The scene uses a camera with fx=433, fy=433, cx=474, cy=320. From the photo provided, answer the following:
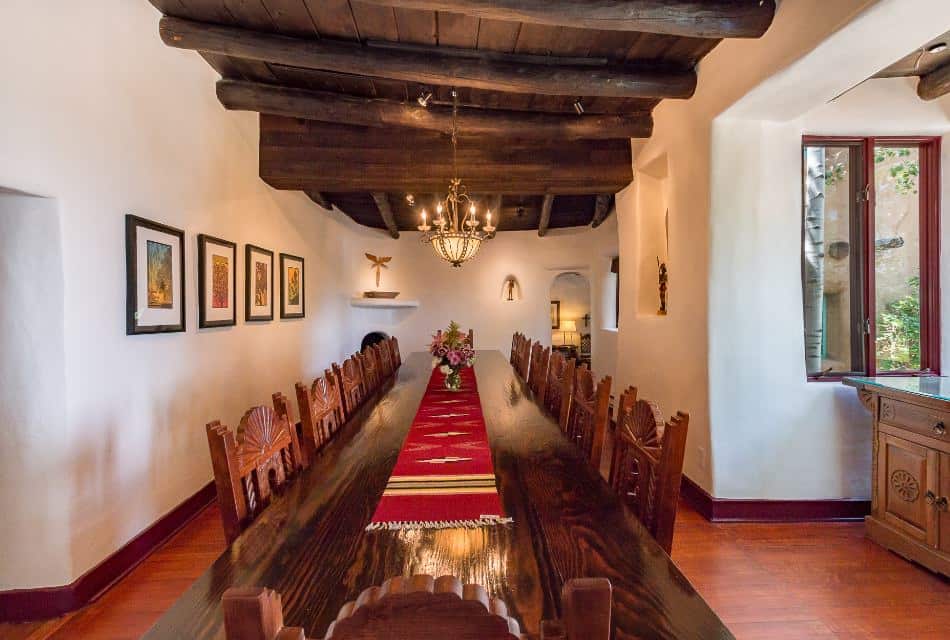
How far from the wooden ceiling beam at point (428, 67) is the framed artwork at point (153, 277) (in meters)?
1.09

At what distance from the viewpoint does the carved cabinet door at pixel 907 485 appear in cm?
208

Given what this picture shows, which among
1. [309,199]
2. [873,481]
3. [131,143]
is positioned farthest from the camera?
[309,199]

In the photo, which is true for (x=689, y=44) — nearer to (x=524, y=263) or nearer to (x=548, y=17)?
(x=548, y=17)

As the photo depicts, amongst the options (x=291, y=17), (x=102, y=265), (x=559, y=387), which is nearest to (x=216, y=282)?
(x=102, y=265)

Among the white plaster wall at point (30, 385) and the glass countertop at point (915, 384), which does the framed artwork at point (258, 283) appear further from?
the glass countertop at point (915, 384)

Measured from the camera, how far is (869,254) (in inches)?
105

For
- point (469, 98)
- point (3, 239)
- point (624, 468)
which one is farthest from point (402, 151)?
point (624, 468)

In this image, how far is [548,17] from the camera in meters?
2.05

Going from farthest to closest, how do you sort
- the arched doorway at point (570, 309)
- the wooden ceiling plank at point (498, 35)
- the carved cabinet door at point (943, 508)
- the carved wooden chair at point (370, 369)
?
the arched doorway at point (570, 309)
the carved wooden chair at point (370, 369)
the wooden ceiling plank at point (498, 35)
the carved cabinet door at point (943, 508)

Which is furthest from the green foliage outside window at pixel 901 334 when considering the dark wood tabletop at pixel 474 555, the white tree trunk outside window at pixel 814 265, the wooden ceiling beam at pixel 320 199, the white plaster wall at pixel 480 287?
the wooden ceiling beam at pixel 320 199

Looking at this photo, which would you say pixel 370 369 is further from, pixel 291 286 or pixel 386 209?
pixel 386 209

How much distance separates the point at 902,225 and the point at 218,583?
380 cm

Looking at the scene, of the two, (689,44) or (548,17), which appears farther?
(689,44)

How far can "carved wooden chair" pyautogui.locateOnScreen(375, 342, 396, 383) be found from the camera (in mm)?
3445
